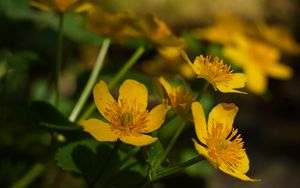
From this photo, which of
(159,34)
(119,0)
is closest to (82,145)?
(159,34)

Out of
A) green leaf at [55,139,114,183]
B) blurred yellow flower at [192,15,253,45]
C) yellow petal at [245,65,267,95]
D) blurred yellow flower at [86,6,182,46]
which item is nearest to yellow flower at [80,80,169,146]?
green leaf at [55,139,114,183]

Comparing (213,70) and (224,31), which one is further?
(224,31)

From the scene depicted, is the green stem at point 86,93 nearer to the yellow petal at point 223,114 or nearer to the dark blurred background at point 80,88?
the dark blurred background at point 80,88

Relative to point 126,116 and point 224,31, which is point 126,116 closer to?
point 126,116

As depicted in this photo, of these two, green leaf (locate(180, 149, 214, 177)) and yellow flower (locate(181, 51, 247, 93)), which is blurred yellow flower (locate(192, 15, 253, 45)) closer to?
green leaf (locate(180, 149, 214, 177))

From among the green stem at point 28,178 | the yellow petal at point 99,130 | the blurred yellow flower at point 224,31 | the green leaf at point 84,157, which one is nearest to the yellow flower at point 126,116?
the yellow petal at point 99,130

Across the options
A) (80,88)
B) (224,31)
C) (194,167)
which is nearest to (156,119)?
(80,88)
